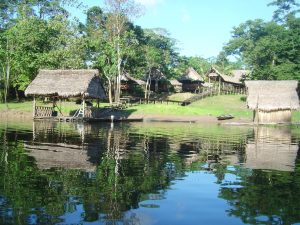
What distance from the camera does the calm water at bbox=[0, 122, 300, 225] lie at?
7.09 meters

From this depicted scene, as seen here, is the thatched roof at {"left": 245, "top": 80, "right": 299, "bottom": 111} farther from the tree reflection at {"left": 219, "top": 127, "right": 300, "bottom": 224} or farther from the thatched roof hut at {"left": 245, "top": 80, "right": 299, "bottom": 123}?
the tree reflection at {"left": 219, "top": 127, "right": 300, "bottom": 224}

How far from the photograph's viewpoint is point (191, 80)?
237 ft

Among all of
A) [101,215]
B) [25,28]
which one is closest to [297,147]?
[101,215]

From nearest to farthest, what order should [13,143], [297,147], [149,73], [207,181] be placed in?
[207,181] < [13,143] < [297,147] < [149,73]

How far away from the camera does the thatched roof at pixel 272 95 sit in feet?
137

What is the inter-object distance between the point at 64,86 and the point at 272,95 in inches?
875

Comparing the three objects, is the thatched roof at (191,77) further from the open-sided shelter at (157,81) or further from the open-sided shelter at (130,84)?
the open-sided shelter at (130,84)

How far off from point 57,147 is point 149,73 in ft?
147

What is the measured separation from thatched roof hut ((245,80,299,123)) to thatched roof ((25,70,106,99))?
55.6 feet

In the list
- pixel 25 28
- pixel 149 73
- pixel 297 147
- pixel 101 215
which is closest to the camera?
pixel 101 215

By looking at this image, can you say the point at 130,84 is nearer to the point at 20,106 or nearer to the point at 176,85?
the point at 176,85

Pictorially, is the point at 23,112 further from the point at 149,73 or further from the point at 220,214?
the point at 220,214

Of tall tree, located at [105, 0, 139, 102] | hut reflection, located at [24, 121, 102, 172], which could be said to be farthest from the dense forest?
hut reflection, located at [24, 121, 102, 172]

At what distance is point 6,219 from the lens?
21.2 feet
